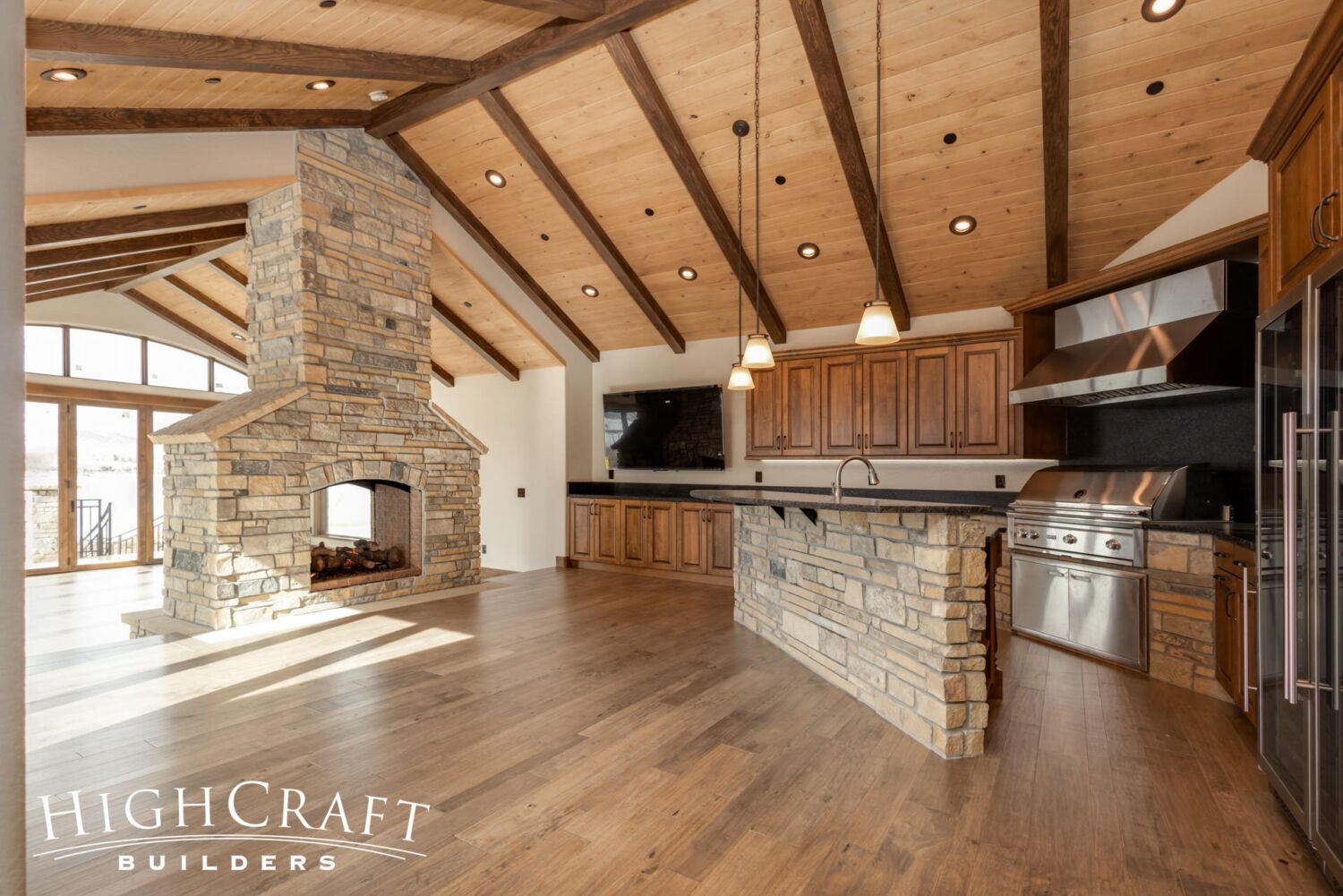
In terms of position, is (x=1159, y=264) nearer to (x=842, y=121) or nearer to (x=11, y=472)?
(x=842, y=121)

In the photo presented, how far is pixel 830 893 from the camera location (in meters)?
1.93

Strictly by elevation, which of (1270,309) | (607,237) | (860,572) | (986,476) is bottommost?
(860,572)

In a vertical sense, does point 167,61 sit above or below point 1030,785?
above

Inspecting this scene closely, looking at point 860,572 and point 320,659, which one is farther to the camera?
point 320,659

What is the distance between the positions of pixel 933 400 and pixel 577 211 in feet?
11.6

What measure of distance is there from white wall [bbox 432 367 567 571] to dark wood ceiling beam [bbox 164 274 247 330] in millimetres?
3006

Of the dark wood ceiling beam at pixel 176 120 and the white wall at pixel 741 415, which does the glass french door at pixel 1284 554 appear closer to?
the white wall at pixel 741 415

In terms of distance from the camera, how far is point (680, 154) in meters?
5.19

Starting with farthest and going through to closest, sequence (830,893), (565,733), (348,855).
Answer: (565,733), (348,855), (830,893)

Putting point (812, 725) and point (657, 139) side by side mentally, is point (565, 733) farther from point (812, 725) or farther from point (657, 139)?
point (657, 139)

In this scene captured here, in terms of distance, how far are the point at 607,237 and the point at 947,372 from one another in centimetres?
334

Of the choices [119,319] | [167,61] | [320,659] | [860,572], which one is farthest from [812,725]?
[119,319]

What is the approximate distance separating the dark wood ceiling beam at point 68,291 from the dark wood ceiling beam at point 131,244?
59.9 inches

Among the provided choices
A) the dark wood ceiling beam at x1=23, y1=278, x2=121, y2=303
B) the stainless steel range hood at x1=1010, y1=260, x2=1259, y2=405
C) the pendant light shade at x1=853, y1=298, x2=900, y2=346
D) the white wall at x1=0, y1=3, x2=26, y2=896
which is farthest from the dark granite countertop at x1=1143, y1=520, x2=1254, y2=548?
the dark wood ceiling beam at x1=23, y1=278, x2=121, y2=303
